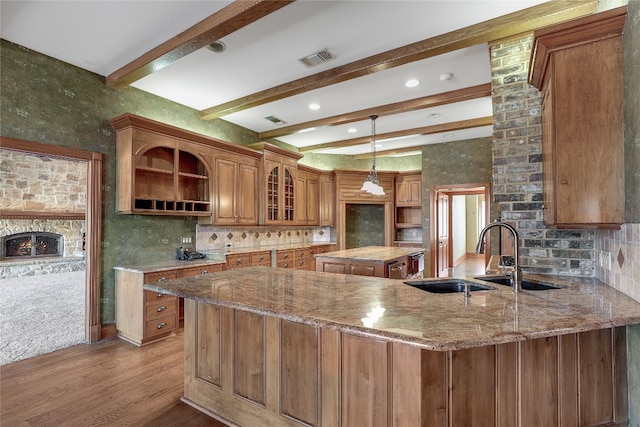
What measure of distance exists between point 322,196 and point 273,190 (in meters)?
1.67

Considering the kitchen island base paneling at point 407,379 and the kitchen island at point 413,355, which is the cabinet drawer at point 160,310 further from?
the kitchen island base paneling at point 407,379

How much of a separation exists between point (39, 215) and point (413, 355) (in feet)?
29.3

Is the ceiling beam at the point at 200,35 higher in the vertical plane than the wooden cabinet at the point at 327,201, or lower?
higher

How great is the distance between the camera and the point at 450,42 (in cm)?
272

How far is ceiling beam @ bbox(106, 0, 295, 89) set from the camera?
2225 millimetres

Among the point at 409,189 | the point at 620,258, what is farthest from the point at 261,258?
the point at 620,258

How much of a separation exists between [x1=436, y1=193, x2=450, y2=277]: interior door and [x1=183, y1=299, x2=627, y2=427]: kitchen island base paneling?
205 inches

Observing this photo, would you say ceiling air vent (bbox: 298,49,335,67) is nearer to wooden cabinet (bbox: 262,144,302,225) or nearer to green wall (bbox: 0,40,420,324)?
green wall (bbox: 0,40,420,324)

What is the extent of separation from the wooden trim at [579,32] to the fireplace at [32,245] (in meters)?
9.98

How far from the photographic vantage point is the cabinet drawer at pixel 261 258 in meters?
4.92

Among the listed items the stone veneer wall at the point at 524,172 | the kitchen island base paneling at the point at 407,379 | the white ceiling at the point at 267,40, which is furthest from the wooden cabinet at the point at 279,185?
the stone veneer wall at the point at 524,172

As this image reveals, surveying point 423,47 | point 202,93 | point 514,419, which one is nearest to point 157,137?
point 202,93

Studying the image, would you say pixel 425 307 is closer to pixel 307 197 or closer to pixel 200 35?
pixel 200 35

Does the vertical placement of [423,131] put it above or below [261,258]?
above
